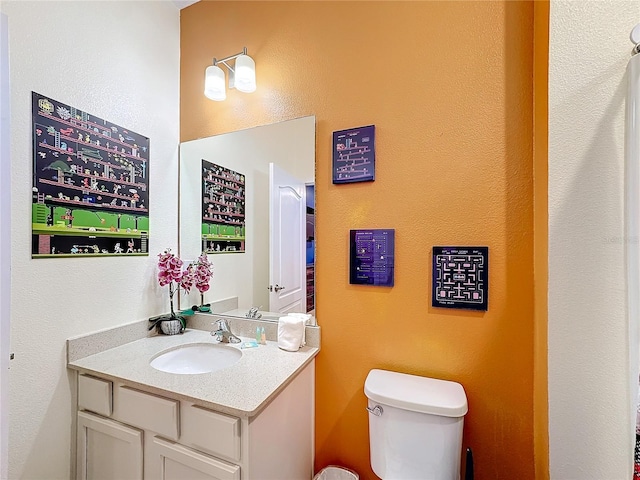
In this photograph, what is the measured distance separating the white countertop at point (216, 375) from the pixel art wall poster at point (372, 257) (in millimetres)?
441

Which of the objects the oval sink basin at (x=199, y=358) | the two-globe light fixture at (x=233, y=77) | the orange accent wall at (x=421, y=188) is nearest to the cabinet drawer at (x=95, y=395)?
the oval sink basin at (x=199, y=358)

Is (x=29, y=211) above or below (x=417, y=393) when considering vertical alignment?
above

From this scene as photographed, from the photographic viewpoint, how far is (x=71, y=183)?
1176 millimetres

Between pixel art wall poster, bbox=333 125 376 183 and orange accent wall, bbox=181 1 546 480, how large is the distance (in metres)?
0.04

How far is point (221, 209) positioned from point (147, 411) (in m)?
1.04

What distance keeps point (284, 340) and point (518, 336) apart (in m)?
0.99

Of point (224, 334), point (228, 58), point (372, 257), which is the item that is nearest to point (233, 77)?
point (228, 58)

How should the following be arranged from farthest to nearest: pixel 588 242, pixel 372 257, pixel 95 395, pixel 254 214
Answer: pixel 254 214, pixel 372 257, pixel 95 395, pixel 588 242

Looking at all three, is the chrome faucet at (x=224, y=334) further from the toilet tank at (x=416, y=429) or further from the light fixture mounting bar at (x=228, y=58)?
the light fixture mounting bar at (x=228, y=58)

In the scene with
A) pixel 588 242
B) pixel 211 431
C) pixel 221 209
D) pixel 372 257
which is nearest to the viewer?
pixel 588 242

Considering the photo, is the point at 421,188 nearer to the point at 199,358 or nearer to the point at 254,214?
the point at 254,214

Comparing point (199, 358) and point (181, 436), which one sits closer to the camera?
point (181, 436)

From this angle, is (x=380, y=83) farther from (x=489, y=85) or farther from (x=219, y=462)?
(x=219, y=462)

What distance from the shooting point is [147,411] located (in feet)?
3.38
